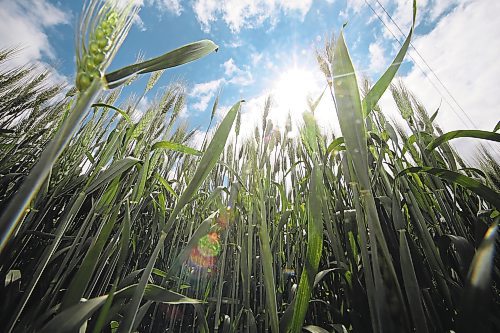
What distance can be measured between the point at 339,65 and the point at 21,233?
100 centimetres

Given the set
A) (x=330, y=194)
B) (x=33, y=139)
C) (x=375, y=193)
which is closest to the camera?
(x=375, y=193)

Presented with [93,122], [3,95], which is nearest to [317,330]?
[93,122]

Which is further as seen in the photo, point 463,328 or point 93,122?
point 93,122

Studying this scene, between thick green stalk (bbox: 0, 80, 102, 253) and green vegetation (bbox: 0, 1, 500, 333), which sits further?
green vegetation (bbox: 0, 1, 500, 333)

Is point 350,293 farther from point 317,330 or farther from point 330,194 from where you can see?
point 330,194

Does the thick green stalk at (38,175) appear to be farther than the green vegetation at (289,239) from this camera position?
No

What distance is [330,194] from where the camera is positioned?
1027 millimetres

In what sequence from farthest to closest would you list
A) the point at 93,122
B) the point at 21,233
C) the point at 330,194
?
1. the point at 93,122
2. the point at 330,194
3. the point at 21,233

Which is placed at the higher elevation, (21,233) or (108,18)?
(108,18)

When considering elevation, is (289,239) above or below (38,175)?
above

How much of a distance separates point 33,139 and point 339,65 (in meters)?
1.98

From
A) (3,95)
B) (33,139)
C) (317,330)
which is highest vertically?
(3,95)

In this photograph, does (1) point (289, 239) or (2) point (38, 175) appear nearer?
(2) point (38, 175)

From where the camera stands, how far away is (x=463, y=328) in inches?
13.9
